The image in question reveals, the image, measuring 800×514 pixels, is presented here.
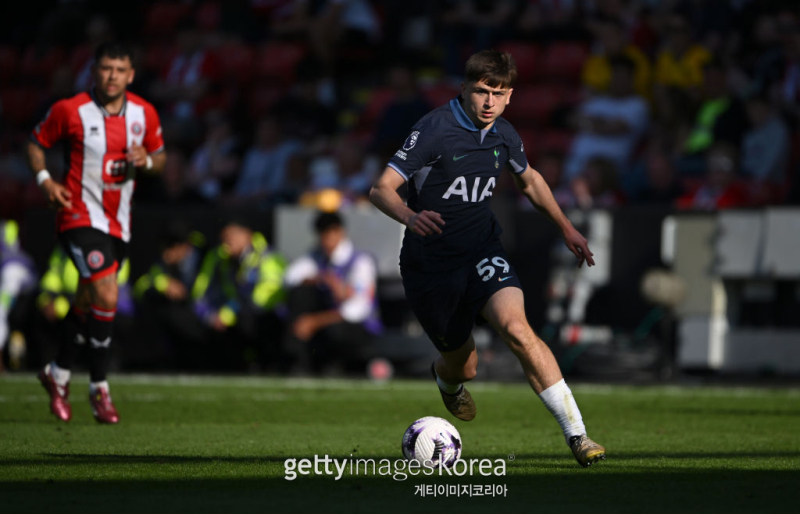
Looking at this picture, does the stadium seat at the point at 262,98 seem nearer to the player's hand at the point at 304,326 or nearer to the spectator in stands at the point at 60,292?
the spectator in stands at the point at 60,292

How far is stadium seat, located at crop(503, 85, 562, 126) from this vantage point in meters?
16.8

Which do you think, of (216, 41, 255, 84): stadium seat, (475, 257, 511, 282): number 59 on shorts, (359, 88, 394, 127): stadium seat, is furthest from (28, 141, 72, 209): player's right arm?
(216, 41, 255, 84): stadium seat

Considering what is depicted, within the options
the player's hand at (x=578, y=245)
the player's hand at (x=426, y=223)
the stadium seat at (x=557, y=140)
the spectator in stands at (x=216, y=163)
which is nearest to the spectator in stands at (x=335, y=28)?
the spectator in stands at (x=216, y=163)

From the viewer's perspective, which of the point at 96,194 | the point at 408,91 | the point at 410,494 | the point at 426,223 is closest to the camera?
the point at 410,494

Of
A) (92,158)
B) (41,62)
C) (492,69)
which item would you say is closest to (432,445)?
(492,69)

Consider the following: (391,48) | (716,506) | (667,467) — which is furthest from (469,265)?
(391,48)

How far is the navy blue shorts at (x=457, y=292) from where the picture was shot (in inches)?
256

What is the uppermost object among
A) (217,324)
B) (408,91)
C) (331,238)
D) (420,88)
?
(420,88)

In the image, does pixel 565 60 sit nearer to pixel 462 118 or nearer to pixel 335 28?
pixel 335 28

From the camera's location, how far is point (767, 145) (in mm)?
13695

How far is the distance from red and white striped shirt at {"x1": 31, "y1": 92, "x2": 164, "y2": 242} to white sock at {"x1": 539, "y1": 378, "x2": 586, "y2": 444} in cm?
363

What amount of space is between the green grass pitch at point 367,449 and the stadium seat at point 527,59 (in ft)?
22.3

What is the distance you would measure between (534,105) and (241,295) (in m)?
5.26

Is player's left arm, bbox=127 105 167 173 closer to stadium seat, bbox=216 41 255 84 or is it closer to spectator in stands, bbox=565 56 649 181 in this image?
spectator in stands, bbox=565 56 649 181
